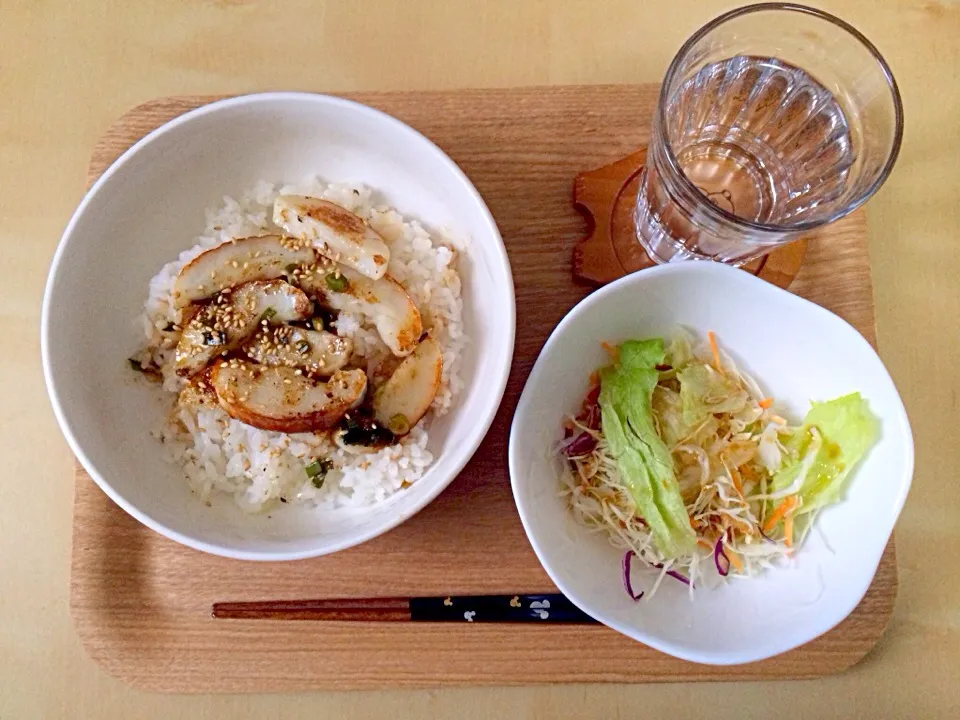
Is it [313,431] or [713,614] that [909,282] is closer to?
[713,614]

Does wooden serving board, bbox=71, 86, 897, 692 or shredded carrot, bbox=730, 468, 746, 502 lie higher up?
shredded carrot, bbox=730, 468, 746, 502

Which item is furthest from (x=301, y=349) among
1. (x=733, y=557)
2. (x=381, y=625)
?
(x=733, y=557)

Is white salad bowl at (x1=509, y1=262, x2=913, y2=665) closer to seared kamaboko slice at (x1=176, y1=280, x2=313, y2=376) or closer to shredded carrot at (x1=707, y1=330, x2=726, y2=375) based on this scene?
shredded carrot at (x1=707, y1=330, x2=726, y2=375)

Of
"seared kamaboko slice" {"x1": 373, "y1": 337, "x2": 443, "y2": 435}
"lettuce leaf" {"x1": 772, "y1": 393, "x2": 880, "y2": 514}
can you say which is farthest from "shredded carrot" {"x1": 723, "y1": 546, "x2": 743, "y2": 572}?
"seared kamaboko slice" {"x1": 373, "y1": 337, "x2": 443, "y2": 435}

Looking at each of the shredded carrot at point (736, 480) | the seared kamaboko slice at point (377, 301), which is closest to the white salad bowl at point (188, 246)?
the seared kamaboko slice at point (377, 301)

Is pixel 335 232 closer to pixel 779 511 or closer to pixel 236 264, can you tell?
pixel 236 264

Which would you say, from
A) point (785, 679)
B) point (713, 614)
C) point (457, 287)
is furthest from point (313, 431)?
point (785, 679)
